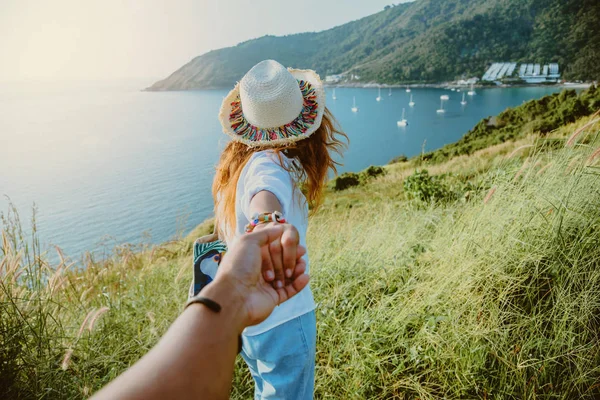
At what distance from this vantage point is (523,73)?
82062 mm

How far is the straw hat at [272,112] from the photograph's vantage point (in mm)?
1579

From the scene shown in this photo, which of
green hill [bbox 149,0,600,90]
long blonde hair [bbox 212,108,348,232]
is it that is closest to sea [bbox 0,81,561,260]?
long blonde hair [bbox 212,108,348,232]

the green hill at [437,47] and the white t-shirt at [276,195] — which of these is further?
the green hill at [437,47]

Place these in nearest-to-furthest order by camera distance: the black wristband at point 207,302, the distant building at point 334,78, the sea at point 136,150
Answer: the black wristband at point 207,302 → the sea at point 136,150 → the distant building at point 334,78

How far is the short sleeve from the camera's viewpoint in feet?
4.10

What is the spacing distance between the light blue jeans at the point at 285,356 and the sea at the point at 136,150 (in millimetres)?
1098

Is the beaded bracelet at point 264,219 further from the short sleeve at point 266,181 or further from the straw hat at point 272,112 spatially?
the straw hat at point 272,112

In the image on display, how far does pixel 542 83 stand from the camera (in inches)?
2916

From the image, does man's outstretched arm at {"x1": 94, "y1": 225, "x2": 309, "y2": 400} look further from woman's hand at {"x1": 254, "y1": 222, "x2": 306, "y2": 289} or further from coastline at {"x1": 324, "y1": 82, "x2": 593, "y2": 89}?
coastline at {"x1": 324, "y1": 82, "x2": 593, "y2": 89}

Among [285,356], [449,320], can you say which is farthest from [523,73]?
[285,356]

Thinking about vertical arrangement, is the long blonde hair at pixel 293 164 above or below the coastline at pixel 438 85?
below

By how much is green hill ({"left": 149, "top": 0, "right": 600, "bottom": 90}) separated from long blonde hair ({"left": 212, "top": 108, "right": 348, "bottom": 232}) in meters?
71.8

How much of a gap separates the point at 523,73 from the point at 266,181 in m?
99.9

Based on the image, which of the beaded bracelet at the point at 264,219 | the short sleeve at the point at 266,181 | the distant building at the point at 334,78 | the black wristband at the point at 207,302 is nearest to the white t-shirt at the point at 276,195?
the short sleeve at the point at 266,181
